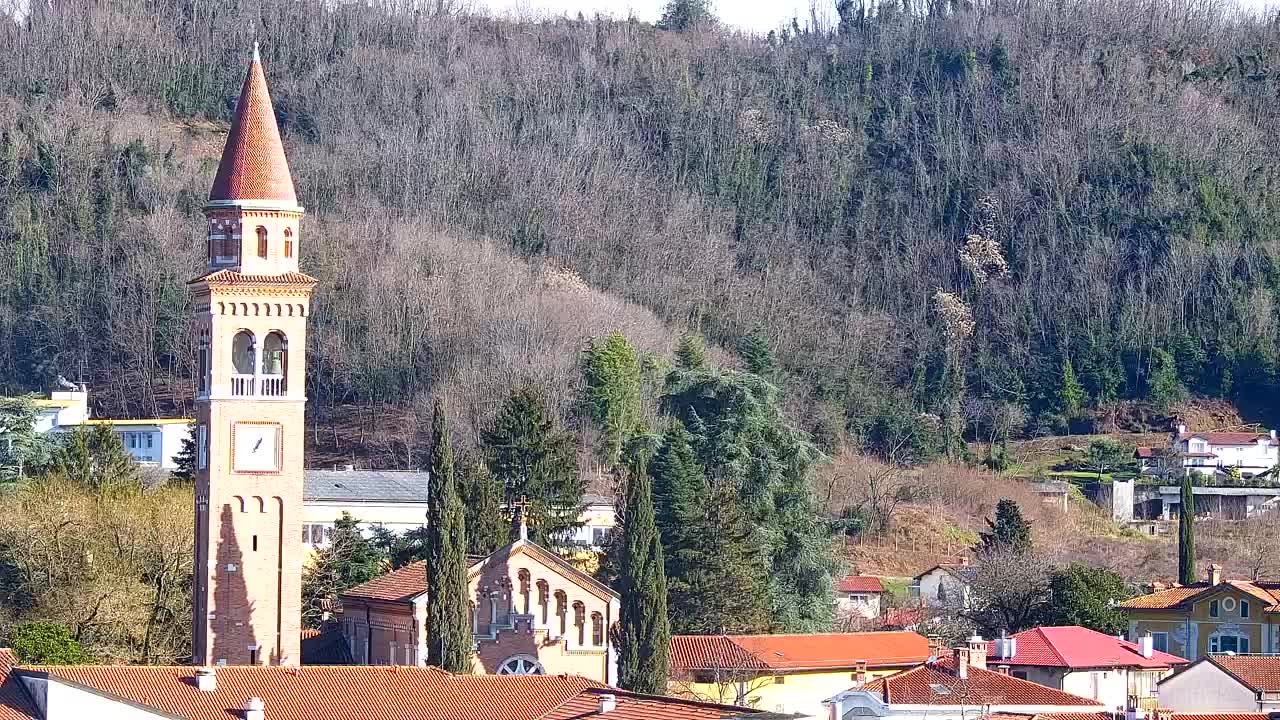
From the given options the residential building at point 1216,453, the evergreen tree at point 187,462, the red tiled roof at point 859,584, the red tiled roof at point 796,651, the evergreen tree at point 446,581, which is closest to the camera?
the evergreen tree at point 446,581

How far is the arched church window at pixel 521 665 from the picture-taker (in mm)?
54531

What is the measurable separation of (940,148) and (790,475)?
63934mm

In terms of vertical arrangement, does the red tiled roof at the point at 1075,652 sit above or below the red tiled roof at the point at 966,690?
below

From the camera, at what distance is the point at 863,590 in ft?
251

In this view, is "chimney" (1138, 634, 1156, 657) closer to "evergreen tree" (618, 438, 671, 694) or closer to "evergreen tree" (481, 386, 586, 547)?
"evergreen tree" (618, 438, 671, 694)

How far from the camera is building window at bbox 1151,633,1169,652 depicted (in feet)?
226

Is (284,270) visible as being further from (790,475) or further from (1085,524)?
(1085,524)

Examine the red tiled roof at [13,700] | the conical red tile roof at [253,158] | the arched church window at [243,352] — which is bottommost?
the red tiled roof at [13,700]

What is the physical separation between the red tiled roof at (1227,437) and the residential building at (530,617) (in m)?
54.9

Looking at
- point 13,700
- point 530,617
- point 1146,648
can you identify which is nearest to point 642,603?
point 530,617

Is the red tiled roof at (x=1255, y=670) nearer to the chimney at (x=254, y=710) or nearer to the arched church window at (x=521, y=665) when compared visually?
the arched church window at (x=521, y=665)

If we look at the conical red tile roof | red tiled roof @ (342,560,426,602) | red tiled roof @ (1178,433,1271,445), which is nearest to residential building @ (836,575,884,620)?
red tiled roof @ (342,560,426,602)

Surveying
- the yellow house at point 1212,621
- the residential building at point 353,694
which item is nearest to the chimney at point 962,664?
the residential building at point 353,694

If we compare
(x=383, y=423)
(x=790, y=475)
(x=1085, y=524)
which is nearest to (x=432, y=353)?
(x=383, y=423)
